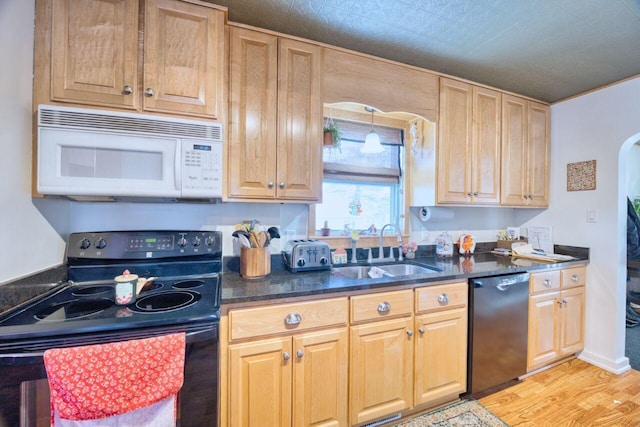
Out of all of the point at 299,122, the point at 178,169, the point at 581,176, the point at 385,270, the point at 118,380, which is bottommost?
the point at 118,380

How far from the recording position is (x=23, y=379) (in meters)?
0.86

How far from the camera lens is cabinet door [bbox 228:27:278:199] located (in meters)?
1.52

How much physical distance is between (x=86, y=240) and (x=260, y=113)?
115cm

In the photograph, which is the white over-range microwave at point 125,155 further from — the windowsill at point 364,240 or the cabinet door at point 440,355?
the cabinet door at point 440,355

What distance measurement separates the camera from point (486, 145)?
7.52ft

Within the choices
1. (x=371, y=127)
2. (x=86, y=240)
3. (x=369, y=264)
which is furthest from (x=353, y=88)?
(x=86, y=240)

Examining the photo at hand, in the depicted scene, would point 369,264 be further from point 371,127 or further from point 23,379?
point 23,379

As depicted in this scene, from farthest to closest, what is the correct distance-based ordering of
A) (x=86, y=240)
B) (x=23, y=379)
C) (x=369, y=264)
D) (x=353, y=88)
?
(x=369, y=264)
(x=353, y=88)
(x=86, y=240)
(x=23, y=379)

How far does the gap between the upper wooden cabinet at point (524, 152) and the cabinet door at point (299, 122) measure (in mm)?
1763

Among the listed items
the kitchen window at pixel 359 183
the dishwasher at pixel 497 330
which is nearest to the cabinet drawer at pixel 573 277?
the dishwasher at pixel 497 330

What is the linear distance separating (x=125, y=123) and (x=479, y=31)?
2038mm

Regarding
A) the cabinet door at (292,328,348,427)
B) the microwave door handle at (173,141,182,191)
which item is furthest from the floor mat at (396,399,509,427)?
the microwave door handle at (173,141,182,191)

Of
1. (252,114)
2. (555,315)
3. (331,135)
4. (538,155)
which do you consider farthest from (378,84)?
(555,315)

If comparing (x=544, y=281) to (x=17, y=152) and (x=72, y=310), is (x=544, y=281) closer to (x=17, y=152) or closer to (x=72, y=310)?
(x=72, y=310)
